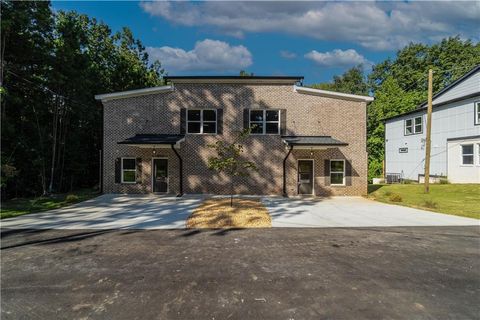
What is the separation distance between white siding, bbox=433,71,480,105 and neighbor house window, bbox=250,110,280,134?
16.6 meters

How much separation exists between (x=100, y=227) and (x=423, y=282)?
29.1 ft

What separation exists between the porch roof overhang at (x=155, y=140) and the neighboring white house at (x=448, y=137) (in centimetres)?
2036

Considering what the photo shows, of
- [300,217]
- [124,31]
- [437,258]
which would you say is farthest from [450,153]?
[124,31]

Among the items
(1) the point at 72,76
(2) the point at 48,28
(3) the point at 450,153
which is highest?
(2) the point at 48,28

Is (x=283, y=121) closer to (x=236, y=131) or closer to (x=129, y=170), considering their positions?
(x=236, y=131)

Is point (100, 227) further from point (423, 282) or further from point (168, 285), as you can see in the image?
point (423, 282)

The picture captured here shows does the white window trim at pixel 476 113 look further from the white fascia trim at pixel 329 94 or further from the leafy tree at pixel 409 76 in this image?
the leafy tree at pixel 409 76

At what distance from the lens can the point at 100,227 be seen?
29.8 ft

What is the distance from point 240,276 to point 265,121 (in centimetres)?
1317

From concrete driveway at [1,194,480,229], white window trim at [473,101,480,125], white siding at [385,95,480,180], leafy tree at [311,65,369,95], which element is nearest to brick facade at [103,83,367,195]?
concrete driveway at [1,194,480,229]

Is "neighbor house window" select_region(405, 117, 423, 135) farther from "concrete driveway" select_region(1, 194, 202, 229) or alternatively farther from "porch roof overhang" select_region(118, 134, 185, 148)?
"concrete driveway" select_region(1, 194, 202, 229)

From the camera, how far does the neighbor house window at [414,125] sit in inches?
982

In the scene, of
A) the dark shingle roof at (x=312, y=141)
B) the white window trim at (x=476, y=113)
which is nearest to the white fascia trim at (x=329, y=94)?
the dark shingle roof at (x=312, y=141)

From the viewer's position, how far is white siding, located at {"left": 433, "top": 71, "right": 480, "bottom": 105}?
71.1ft
